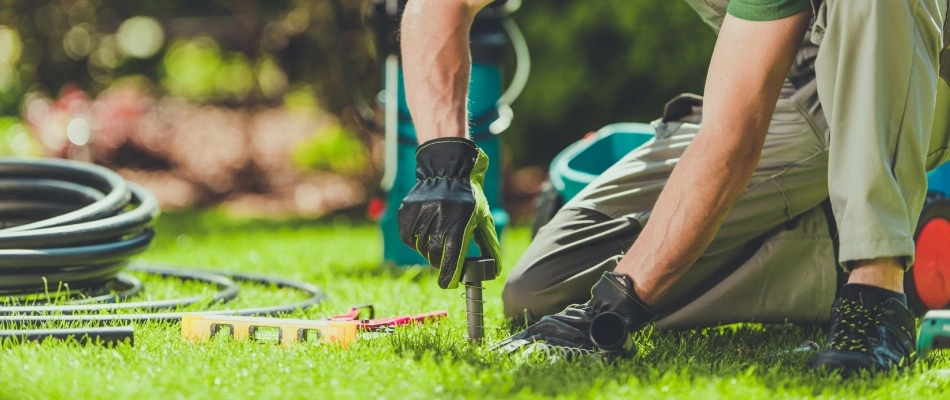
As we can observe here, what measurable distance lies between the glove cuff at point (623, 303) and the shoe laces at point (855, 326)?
374mm

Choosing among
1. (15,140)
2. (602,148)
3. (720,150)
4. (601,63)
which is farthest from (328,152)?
(720,150)

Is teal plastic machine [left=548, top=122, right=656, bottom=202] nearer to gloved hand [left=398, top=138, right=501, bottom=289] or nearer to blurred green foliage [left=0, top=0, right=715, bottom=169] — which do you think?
gloved hand [left=398, top=138, right=501, bottom=289]

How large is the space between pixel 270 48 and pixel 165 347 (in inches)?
209

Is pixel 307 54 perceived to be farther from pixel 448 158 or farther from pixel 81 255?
pixel 448 158

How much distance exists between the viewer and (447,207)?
2.02 metres

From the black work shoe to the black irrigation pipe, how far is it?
4.43 feet

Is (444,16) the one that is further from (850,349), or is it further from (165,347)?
(850,349)

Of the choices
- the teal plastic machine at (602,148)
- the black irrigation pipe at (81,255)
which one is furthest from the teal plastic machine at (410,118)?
the black irrigation pipe at (81,255)

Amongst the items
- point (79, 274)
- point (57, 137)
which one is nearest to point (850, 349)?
point (79, 274)

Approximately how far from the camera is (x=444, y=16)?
2260 mm

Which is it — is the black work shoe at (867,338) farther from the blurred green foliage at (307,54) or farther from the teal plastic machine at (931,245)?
the blurred green foliage at (307,54)

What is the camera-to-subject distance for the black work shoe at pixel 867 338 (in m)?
1.88

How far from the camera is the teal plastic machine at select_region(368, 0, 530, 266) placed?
377 cm

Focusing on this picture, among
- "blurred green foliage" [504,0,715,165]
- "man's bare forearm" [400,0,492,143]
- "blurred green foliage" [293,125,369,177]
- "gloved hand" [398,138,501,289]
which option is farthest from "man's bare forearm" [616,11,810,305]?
"blurred green foliage" [293,125,369,177]
